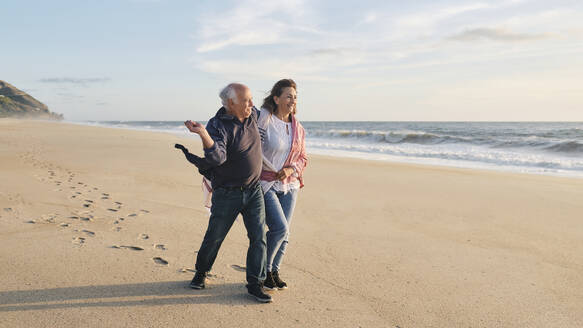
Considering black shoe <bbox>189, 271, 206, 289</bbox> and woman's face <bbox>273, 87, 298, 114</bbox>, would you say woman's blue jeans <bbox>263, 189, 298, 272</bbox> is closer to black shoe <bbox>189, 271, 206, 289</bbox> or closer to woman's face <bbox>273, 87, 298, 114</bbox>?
black shoe <bbox>189, 271, 206, 289</bbox>

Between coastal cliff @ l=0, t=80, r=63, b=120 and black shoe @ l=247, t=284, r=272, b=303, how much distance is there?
283 feet

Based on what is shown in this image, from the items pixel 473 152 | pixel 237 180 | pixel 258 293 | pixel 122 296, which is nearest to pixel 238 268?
pixel 258 293

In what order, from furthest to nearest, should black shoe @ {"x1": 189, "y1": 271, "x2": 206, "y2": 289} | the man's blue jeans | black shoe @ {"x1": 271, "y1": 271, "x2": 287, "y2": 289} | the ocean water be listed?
the ocean water, black shoe @ {"x1": 271, "y1": 271, "x2": 287, "y2": 289}, black shoe @ {"x1": 189, "y1": 271, "x2": 206, "y2": 289}, the man's blue jeans

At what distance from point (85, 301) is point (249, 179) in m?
1.40

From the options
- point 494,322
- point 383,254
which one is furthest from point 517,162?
point 494,322

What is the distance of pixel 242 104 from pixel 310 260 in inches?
71.2

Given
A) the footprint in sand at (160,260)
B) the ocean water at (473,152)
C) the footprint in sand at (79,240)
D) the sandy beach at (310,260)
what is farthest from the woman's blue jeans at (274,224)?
the ocean water at (473,152)

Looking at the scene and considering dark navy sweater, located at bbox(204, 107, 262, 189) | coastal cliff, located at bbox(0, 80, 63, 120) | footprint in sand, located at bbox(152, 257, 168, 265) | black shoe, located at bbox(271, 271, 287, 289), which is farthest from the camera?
coastal cliff, located at bbox(0, 80, 63, 120)

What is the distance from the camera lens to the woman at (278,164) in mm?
3068

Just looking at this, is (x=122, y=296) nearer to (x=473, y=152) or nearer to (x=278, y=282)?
(x=278, y=282)

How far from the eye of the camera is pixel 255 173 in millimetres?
2889

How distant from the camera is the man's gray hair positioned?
2.75 metres

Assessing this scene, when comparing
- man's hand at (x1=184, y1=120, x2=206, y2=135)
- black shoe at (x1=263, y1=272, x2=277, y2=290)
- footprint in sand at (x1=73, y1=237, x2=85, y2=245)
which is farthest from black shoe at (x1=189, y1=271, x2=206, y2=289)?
footprint in sand at (x1=73, y1=237, x2=85, y2=245)

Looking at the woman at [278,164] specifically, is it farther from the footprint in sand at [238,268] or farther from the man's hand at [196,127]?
the man's hand at [196,127]
